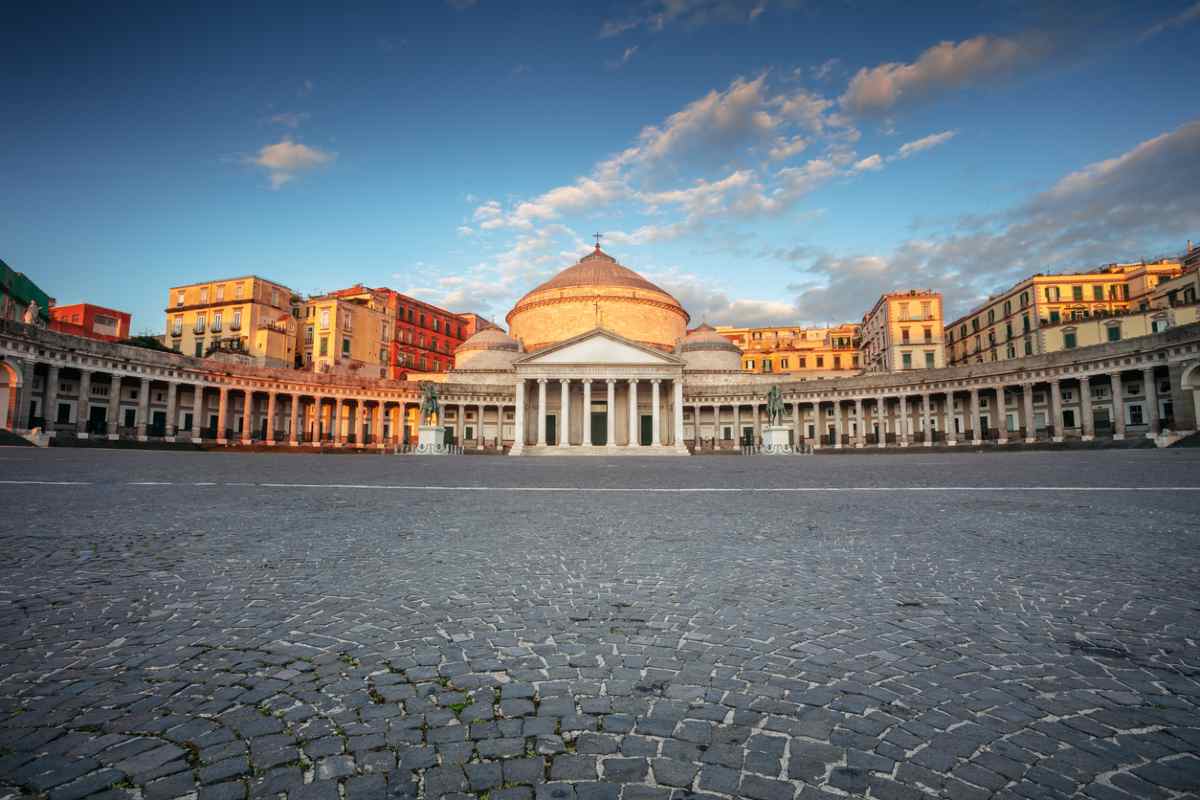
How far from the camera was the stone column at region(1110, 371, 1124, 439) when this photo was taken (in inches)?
1474

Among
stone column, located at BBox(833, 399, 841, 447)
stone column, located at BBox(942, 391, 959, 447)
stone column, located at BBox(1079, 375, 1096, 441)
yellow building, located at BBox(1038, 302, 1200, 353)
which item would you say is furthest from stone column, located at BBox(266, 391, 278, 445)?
yellow building, located at BBox(1038, 302, 1200, 353)

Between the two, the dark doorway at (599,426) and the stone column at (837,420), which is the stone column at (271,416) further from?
the stone column at (837,420)

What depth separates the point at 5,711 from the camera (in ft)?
5.95

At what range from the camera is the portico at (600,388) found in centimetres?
4584

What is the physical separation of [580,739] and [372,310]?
64.2 m

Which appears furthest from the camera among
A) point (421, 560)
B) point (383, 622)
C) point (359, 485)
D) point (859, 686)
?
point (359, 485)

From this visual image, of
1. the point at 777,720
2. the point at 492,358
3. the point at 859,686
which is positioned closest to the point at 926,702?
the point at 859,686

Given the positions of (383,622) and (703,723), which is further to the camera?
(383,622)

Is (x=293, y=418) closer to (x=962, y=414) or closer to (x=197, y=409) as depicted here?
(x=197, y=409)

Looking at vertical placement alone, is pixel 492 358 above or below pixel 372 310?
below

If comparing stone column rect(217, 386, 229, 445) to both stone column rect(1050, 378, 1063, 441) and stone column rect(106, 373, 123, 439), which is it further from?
stone column rect(1050, 378, 1063, 441)

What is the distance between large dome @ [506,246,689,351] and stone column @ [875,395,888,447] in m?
20.2

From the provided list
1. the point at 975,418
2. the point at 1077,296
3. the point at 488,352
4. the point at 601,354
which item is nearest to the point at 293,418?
the point at 488,352

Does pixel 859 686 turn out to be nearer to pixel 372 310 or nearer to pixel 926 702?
pixel 926 702
